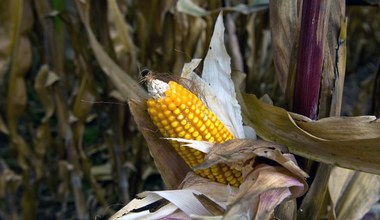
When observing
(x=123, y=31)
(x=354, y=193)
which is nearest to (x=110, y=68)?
(x=123, y=31)

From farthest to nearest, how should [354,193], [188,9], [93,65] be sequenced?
[93,65] < [188,9] < [354,193]

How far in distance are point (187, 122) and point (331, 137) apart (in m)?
0.18

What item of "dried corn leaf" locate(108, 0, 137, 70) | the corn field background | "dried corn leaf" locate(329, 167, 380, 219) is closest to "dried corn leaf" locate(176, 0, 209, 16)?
the corn field background

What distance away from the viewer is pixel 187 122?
0.60 meters

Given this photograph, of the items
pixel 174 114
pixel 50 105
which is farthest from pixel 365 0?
pixel 50 105

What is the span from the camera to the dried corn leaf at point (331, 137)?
62 centimetres

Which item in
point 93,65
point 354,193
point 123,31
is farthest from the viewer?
point 93,65

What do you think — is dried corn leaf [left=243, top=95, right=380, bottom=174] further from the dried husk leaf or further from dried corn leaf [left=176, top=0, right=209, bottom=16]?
dried corn leaf [left=176, top=0, right=209, bottom=16]

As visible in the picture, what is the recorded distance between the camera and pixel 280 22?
750mm

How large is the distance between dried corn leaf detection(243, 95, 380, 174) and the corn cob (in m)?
0.07

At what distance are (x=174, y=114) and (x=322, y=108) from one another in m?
0.21

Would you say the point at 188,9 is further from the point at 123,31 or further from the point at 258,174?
the point at 258,174

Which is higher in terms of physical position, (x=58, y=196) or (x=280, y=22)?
(x=280, y=22)

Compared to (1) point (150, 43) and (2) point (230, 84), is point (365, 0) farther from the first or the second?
(1) point (150, 43)
